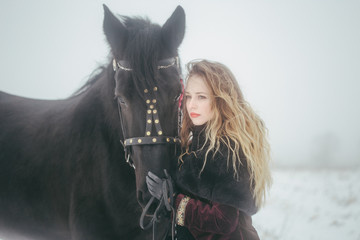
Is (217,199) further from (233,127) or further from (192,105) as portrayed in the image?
(192,105)

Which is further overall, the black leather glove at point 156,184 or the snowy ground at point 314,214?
the snowy ground at point 314,214

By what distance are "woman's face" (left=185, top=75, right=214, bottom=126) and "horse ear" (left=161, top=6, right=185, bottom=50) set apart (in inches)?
14.6

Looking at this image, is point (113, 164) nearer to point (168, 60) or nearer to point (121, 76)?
point (121, 76)

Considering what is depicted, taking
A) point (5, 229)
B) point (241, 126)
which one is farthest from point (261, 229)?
point (5, 229)

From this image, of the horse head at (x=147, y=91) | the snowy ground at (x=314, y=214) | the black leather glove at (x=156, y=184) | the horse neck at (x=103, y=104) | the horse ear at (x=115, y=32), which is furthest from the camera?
the snowy ground at (x=314, y=214)

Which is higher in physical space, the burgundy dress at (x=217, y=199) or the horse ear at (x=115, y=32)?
the horse ear at (x=115, y=32)

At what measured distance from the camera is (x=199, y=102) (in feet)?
6.39

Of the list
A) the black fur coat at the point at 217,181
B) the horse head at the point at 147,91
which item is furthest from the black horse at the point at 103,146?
the black fur coat at the point at 217,181

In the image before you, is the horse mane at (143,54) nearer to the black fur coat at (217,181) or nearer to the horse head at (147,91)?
the horse head at (147,91)

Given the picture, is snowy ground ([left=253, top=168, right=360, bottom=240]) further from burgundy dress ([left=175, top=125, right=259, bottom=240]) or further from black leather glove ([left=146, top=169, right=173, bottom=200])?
black leather glove ([left=146, top=169, right=173, bottom=200])

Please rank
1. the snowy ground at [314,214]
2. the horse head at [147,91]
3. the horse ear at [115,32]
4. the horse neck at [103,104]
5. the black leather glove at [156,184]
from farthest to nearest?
the snowy ground at [314,214], the horse neck at [103,104], the horse ear at [115,32], the horse head at [147,91], the black leather glove at [156,184]

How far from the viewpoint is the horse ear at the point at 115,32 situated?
72.3 inches

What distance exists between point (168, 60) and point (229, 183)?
1108mm

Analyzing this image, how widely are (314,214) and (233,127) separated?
20.0 ft
